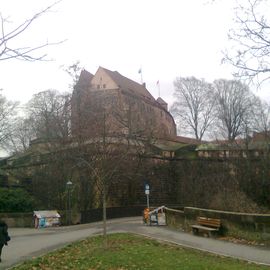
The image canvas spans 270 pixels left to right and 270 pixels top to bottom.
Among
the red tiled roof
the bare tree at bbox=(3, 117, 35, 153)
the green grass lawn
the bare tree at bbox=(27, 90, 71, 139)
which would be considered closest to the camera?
the green grass lawn

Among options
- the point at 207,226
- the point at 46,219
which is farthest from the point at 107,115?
the point at 207,226

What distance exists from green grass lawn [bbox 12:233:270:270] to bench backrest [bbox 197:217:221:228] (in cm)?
318

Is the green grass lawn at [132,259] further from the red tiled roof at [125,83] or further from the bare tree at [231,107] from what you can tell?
the red tiled roof at [125,83]

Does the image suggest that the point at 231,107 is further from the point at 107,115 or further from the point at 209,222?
the point at 209,222

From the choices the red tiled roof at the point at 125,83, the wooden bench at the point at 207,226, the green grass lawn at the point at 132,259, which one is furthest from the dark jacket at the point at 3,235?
the red tiled roof at the point at 125,83

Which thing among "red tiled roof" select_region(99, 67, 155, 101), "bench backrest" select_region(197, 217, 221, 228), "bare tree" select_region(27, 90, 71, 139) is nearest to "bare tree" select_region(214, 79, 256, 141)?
"red tiled roof" select_region(99, 67, 155, 101)

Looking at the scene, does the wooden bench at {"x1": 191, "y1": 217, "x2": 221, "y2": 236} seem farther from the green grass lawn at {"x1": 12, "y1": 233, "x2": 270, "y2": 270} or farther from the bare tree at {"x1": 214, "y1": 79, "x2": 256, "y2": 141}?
the bare tree at {"x1": 214, "y1": 79, "x2": 256, "y2": 141}

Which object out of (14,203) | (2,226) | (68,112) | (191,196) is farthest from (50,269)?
(191,196)

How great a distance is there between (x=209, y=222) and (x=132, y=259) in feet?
26.3

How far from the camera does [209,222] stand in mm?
20547

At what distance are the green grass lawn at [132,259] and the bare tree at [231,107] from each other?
53.4 metres

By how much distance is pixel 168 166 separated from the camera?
180 ft

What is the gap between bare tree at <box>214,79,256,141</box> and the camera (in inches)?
2773

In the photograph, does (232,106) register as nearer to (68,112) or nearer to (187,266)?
(68,112)
